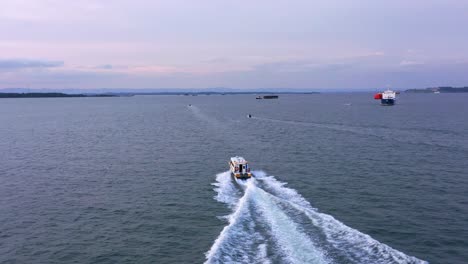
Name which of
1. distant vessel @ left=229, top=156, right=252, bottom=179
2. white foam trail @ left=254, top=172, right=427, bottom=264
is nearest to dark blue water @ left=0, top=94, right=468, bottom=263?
white foam trail @ left=254, top=172, right=427, bottom=264

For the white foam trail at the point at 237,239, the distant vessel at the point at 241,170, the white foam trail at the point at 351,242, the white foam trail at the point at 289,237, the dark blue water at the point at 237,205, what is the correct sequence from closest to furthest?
the white foam trail at the point at 289,237 → the white foam trail at the point at 351,242 → the white foam trail at the point at 237,239 → the dark blue water at the point at 237,205 → the distant vessel at the point at 241,170

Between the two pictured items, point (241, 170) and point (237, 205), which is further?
point (241, 170)

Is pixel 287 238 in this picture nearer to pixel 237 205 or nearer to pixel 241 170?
pixel 237 205

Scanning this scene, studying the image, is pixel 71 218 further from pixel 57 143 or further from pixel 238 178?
pixel 57 143

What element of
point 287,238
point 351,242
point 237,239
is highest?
point 287,238

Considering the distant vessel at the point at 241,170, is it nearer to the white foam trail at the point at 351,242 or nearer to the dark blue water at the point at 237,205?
the dark blue water at the point at 237,205

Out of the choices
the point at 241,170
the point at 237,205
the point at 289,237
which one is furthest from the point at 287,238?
the point at 241,170

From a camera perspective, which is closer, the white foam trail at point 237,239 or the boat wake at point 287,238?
the boat wake at point 287,238

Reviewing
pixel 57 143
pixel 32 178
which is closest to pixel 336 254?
pixel 32 178

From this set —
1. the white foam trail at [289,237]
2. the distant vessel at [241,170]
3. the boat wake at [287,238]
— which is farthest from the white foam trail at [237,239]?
the distant vessel at [241,170]
